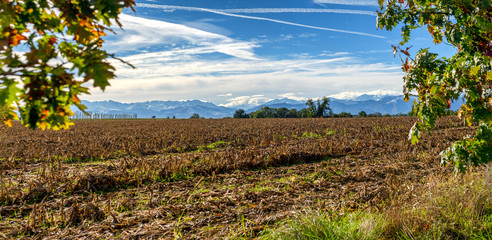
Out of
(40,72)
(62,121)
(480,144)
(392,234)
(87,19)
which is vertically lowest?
(392,234)

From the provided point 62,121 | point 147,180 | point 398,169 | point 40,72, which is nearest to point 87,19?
point 40,72

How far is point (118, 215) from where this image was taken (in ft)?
20.5

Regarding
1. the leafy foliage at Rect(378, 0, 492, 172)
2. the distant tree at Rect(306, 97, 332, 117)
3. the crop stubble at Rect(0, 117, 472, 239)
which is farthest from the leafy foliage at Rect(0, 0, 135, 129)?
the distant tree at Rect(306, 97, 332, 117)

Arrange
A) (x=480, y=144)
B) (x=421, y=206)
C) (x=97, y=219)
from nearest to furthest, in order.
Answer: (x=421, y=206) < (x=480, y=144) < (x=97, y=219)

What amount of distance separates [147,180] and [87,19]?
23.5 ft

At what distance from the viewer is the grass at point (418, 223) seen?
445 cm

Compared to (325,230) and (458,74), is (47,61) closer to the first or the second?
(325,230)

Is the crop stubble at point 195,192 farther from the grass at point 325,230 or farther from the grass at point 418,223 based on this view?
the grass at point 418,223

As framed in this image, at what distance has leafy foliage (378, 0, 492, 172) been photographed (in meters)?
5.12

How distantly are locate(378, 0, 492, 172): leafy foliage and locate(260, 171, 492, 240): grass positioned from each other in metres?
0.87

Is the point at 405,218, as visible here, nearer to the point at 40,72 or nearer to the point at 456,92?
the point at 456,92

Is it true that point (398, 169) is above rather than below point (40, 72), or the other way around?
below

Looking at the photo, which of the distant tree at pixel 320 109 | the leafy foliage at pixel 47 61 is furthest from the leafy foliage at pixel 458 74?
the distant tree at pixel 320 109

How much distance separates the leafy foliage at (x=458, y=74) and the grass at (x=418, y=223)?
0.87 metres
